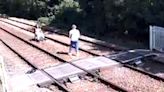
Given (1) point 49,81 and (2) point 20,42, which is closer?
(1) point 49,81

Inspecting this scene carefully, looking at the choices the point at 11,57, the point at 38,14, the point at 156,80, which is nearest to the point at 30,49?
the point at 11,57

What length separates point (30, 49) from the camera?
2284 cm

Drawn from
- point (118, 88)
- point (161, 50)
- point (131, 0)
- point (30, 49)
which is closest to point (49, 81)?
point (118, 88)

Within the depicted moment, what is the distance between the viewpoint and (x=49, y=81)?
14500mm

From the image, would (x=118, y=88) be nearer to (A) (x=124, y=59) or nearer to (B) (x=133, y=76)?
(B) (x=133, y=76)

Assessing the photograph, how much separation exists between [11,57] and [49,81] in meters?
6.88

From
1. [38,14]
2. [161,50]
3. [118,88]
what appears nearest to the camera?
[118,88]

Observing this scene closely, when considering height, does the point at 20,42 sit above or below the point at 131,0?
below

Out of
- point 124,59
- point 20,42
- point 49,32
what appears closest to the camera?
point 124,59

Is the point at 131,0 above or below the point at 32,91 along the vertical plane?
above

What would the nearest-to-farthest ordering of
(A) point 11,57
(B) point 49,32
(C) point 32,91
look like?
1. (C) point 32,91
2. (A) point 11,57
3. (B) point 49,32

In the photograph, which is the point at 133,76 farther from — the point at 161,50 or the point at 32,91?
the point at 161,50

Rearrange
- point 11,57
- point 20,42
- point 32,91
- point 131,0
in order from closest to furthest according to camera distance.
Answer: point 32,91, point 11,57, point 131,0, point 20,42

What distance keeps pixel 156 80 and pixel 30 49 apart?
35.0 ft
